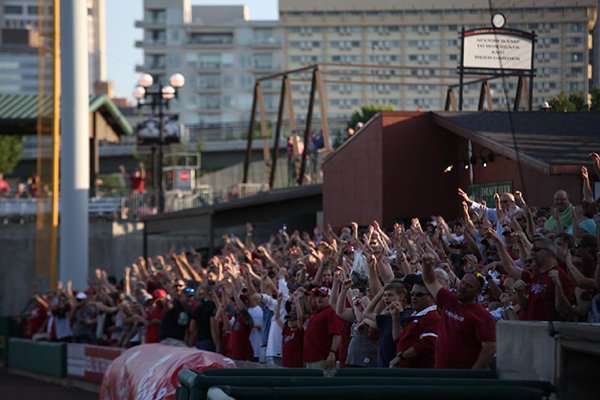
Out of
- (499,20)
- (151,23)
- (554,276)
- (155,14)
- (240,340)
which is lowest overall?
(240,340)

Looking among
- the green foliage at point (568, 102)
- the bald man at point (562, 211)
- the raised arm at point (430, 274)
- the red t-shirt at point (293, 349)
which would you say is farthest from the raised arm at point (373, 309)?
the green foliage at point (568, 102)

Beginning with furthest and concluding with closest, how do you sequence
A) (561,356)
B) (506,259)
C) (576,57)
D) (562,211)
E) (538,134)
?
(576,57) → (538,134) → (562,211) → (506,259) → (561,356)

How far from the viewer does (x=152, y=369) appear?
13.3m

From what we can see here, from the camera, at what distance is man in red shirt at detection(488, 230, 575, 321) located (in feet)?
30.1

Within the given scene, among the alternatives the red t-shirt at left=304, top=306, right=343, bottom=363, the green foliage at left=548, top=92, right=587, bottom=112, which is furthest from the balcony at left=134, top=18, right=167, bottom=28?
the red t-shirt at left=304, top=306, right=343, bottom=363

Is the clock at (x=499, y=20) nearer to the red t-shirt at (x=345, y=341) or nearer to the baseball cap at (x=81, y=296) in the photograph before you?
the baseball cap at (x=81, y=296)

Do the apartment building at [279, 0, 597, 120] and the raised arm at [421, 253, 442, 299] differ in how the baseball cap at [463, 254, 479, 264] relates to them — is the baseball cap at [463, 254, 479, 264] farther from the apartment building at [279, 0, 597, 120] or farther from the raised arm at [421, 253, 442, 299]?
the raised arm at [421, 253, 442, 299]

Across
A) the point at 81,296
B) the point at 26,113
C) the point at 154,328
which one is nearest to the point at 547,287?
the point at 154,328

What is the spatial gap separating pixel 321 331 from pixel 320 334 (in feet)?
0.12

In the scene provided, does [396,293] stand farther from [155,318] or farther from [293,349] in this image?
[155,318]

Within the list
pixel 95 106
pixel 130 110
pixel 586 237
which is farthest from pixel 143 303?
pixel 130 110

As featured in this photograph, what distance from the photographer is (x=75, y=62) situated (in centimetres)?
3120

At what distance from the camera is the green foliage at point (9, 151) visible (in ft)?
289

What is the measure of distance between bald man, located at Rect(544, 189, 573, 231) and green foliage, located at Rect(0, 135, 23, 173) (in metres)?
76.1
